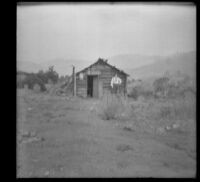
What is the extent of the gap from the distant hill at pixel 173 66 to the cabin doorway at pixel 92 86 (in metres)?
0.64

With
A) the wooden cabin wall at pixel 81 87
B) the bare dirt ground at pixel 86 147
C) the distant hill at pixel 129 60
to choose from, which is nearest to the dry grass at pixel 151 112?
the bare dirt ground at pixel 86 147

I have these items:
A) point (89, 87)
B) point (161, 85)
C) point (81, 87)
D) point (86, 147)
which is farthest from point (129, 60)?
point (86, 147)

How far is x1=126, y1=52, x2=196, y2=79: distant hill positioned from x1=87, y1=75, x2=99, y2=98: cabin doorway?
637 mm

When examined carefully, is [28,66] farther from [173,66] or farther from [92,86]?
[173,66]

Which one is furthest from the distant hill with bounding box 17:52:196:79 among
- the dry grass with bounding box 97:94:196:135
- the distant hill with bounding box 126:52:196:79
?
the dry grass with bounding box 97:94:196:135

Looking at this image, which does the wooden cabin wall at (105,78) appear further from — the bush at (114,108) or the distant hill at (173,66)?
the distant hill at (173,66)

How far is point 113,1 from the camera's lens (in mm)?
3346

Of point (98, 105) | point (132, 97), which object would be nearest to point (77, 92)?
point (98, 105)

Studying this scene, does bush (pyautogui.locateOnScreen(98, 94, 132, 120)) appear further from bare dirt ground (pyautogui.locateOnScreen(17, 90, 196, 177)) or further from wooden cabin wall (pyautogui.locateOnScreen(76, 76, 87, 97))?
wooden cabin wall (pyautogui.locateOnScreen(76, 76, 87, 97))

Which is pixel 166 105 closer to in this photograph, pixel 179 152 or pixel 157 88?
pixel 157 88

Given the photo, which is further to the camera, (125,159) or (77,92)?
(77,92)

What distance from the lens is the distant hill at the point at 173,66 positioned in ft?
11.0
